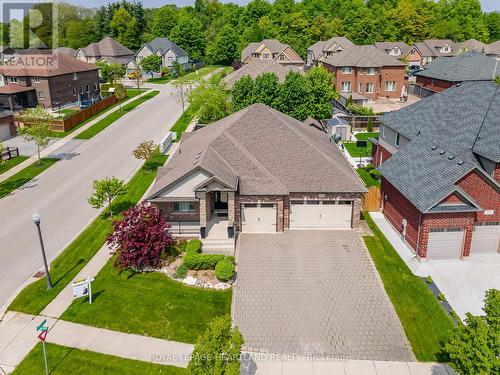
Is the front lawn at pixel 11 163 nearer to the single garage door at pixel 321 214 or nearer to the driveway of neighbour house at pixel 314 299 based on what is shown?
the driveway of neighbour house at pixel 314 299

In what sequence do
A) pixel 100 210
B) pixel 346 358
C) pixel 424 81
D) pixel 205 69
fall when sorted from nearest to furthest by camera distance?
pixel 346 358 → pixel 100 210 → pixel 424 81 → pixel 205 69

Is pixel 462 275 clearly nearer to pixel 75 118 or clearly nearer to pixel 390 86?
pixel 75 118

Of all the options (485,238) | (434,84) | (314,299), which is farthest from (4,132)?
(434,84)

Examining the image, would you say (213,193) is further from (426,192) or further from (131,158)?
(131,158)

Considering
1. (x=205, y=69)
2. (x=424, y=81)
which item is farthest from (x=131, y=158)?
(x=205, y=69)

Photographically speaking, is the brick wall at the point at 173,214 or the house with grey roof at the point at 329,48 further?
the house with grey roof at the point at 329,48

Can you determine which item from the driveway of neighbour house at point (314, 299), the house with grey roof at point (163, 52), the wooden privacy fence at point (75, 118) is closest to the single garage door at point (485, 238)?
the driveway of neighbour house at point (314, 299)

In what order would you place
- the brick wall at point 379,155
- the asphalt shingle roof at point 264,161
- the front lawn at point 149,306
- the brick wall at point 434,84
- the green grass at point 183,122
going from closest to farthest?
the front lawn at point 149,306 → the asphalt shingle roof at point 264,161 → the brick wall at point 379,155 → the green grass at point 183,122 → the brick wall at point 434,84
